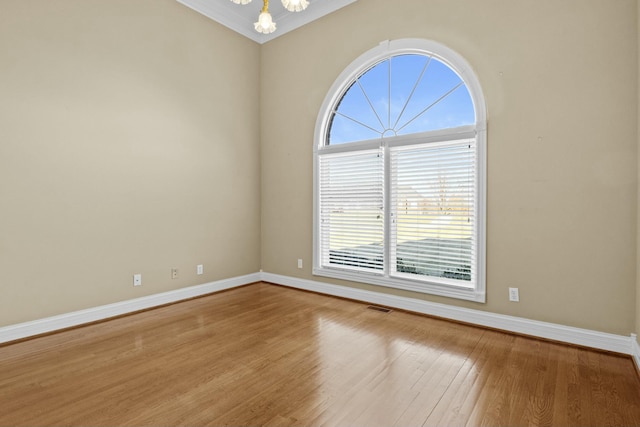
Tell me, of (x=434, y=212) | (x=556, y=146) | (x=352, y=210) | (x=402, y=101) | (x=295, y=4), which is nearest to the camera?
(x=295, y=4)

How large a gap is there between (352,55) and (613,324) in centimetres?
374

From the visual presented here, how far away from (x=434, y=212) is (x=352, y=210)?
105 centimetres

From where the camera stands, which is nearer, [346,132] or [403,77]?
[403,77]

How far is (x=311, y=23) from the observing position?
443cm

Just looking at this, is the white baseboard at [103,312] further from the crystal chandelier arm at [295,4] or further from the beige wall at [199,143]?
the crystal chandelier arm at [295,4]

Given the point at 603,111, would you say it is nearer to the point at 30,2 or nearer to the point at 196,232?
the point at 196,232

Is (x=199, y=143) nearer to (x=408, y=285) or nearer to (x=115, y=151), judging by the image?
(x=115, y=151)

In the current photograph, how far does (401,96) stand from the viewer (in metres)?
3.77

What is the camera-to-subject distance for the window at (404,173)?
10.8 ft

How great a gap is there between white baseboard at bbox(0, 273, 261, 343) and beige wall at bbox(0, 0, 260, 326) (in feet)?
0.25

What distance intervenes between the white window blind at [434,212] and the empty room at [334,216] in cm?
2

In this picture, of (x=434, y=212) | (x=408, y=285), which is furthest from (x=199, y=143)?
(x=408, y=285)

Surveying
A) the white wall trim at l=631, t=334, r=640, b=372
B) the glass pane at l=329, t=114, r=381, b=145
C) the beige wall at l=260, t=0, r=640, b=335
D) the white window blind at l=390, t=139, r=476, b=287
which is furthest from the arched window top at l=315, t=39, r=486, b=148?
the white wall trim at l=631, t=334, r=640, b=372

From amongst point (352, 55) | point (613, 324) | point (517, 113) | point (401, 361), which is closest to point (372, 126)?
point (352, 55)
